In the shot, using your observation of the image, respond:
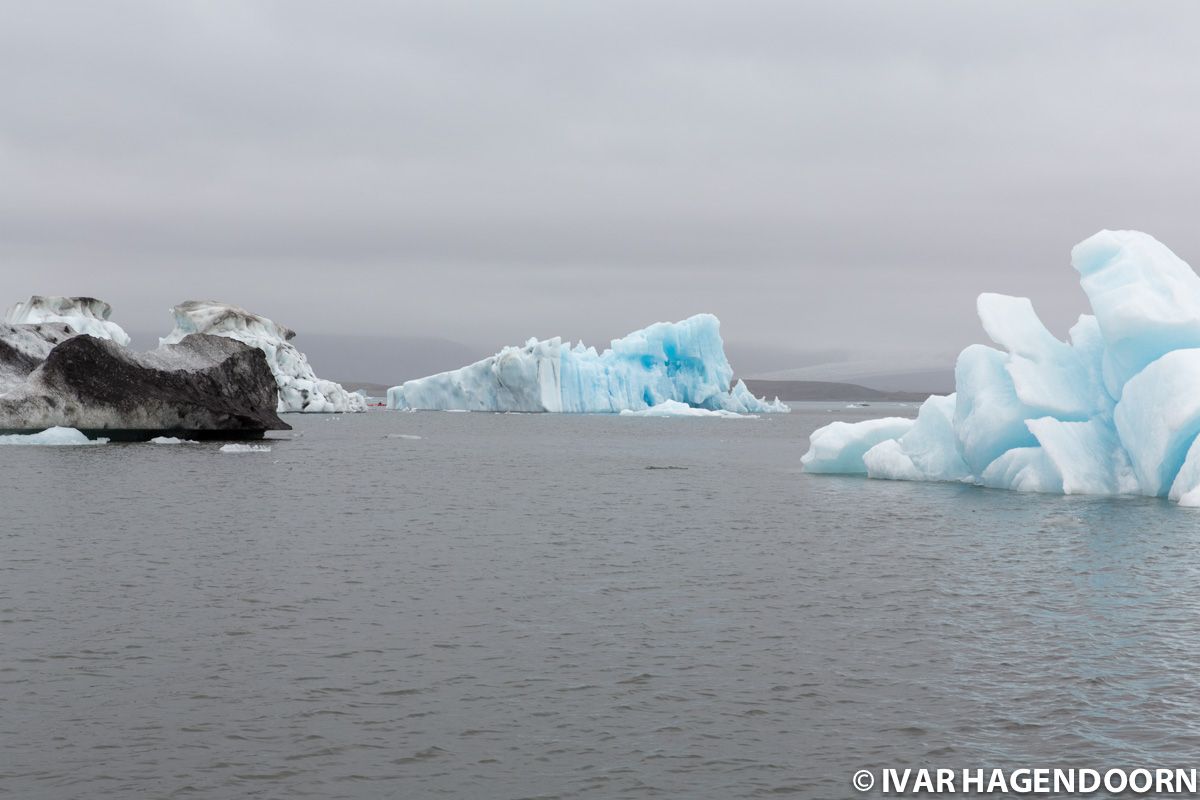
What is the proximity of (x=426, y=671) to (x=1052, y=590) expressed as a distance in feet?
26.5

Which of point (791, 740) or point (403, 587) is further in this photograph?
point (403, 587)

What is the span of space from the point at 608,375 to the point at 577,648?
73.2m

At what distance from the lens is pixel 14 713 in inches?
332

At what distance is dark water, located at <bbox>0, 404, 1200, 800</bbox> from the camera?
7.58 metres

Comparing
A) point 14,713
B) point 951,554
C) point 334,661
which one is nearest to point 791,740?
point 334,661

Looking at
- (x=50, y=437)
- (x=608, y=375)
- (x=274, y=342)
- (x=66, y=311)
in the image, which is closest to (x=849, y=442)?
(x=50, y=437)

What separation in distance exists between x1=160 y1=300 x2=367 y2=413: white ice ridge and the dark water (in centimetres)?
4370

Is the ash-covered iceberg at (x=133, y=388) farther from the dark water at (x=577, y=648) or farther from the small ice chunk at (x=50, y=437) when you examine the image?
the dark water at (x=577, y=648)

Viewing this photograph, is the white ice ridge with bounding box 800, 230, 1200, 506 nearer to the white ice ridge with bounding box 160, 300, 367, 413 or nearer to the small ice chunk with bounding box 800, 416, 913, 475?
the small ice chunk with bounding box 800, 416, 913, 475

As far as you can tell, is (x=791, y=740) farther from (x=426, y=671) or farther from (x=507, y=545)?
(x=507, y=545)

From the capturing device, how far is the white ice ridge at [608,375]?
81.6 m

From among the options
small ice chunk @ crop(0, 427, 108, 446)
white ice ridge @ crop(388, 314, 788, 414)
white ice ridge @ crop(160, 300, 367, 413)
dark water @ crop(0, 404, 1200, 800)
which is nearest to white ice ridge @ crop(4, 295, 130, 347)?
white ice ridge @ crop(160, 300, 367, 413)

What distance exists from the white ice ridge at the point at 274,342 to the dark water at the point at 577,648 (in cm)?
4370

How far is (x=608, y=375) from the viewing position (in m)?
83.8
